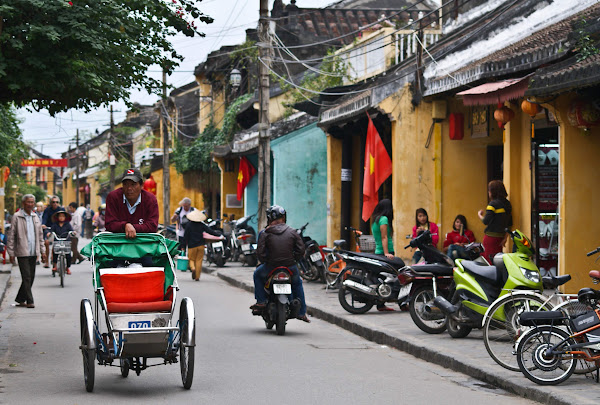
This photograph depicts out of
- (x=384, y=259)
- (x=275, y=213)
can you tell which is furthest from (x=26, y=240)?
(x=384, y=259)

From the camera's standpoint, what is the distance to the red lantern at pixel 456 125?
679 inches

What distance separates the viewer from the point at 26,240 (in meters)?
14.4

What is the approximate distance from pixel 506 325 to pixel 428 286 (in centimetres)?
259

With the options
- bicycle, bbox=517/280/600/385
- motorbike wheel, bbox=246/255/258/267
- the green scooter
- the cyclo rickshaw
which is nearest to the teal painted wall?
motorbike wheel, bbox=246/255/258/267

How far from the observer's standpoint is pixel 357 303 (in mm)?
14422

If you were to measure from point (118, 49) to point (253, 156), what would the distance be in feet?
70.9

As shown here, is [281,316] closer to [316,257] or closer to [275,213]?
[275,213]

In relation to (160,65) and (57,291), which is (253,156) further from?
(160,65)

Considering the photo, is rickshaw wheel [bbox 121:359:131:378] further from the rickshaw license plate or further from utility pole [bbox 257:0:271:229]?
utility pole [bbox 257:0:271:229]

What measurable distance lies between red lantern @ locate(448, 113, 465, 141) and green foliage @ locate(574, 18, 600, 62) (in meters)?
5.27

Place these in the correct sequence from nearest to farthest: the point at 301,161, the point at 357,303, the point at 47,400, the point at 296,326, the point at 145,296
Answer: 1. the point at 47,400
2. the point at 145,296
3. the point at 296,326
4. the point at 357,303
5. the point at 301,161

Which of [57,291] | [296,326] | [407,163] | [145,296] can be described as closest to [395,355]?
[296,326]

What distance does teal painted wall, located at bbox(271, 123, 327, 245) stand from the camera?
83.8ft

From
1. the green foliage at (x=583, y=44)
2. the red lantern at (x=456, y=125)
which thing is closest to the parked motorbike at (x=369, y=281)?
the red lantern at (x=456, y=125)
